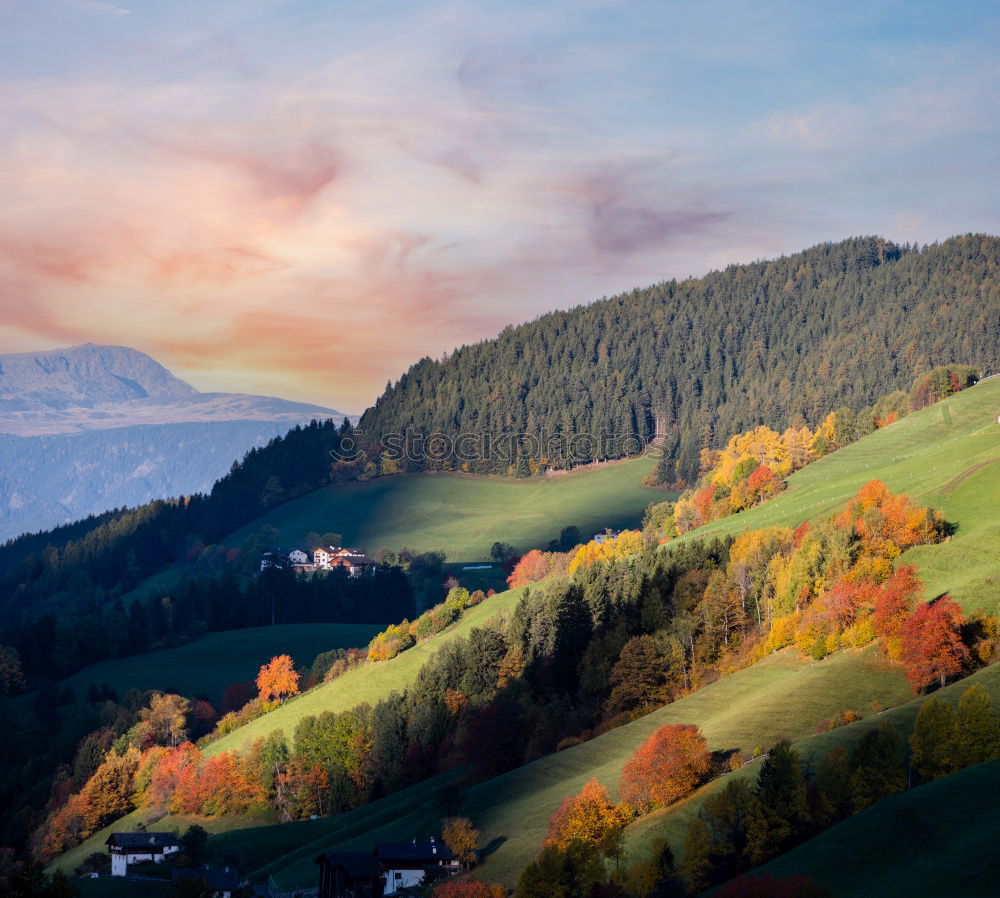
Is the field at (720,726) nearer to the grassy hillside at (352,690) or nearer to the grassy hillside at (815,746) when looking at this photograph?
the grassy hillside at (815,746)

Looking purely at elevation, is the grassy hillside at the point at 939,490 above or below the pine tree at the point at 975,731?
above

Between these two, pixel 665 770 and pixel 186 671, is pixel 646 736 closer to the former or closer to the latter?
pixel 665 770

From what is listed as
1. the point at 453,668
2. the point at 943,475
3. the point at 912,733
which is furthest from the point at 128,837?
the point at 943,475

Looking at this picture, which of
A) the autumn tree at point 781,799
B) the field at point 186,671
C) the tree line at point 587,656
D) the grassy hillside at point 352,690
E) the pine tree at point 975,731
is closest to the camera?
the autumn tree at point 781,799

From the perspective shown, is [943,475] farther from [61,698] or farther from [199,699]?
[61,698]

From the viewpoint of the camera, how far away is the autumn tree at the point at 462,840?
83.6 metres

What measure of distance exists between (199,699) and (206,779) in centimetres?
4527

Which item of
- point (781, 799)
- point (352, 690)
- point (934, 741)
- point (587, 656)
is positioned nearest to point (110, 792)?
point (352, 690)

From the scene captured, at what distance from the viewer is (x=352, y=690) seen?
152875 millimetres

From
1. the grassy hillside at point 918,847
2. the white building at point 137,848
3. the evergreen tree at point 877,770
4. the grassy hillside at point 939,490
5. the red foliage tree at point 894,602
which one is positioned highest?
the grassy hillside at point 939,490

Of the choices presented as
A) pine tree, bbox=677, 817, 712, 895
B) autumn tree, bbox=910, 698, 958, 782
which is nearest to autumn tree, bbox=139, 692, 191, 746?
pine tree, bbox=677, 817, 712, 895

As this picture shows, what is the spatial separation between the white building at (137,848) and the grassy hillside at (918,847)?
6528cm

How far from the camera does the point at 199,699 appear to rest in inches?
6855

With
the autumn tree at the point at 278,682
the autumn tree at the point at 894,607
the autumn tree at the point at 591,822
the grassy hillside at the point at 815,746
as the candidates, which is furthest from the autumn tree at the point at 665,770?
the autumn tree at the point at 278,682
